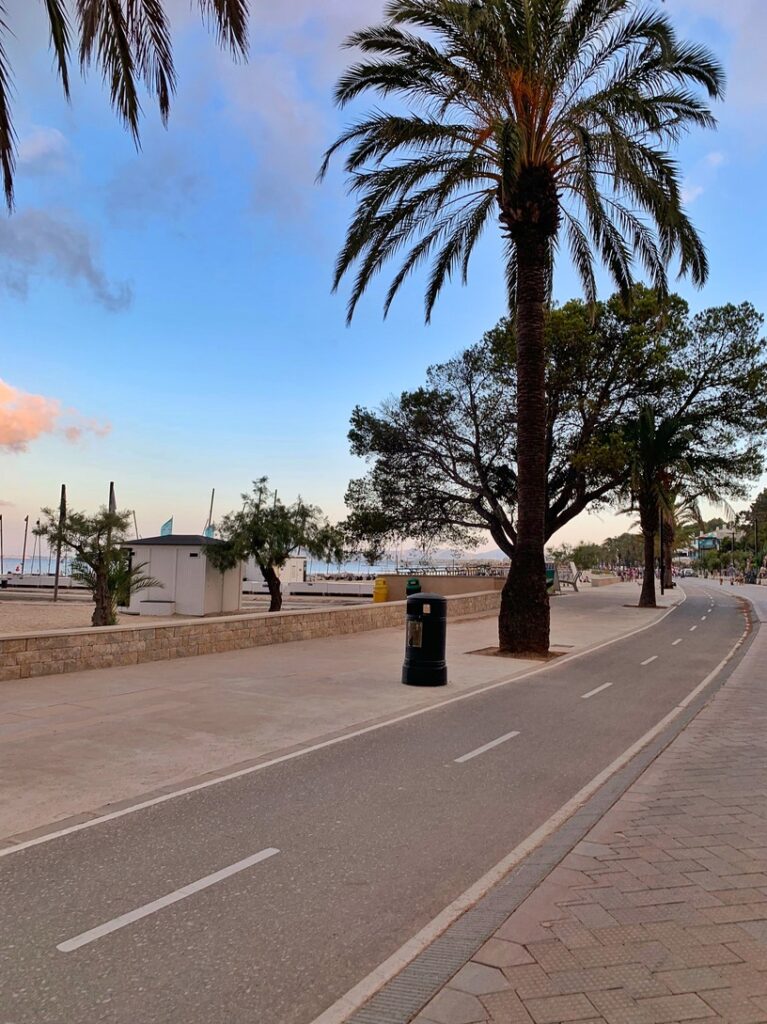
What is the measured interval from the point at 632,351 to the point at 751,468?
8176mm

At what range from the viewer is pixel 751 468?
34.9 m

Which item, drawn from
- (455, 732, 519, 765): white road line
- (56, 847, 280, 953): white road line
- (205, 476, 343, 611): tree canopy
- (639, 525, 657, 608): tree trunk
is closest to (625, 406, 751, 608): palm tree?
(639, 525, 657, 608): tree trunk

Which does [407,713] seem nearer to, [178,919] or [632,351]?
[178,919]

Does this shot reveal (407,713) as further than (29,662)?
No

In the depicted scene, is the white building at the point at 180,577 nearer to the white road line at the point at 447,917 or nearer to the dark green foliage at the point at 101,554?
the dark green foliage at the point at 101,554

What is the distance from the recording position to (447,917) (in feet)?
13.5

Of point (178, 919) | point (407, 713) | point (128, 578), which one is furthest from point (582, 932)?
point (128, 578)

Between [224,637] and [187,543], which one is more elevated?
[187,543]

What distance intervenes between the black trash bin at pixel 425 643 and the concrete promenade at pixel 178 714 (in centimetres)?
28

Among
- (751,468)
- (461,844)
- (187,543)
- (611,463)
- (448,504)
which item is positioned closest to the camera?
(461,844)

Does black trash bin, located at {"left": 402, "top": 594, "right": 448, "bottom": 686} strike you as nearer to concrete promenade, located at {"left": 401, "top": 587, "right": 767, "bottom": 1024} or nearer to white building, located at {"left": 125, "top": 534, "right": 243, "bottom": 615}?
concrete promenade, located at {"left": 401, "top": 587, "right": 767, "bottom": 1024}

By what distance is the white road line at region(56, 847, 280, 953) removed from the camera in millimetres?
3730

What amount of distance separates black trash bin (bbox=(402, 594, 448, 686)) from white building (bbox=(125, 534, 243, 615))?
17.4m

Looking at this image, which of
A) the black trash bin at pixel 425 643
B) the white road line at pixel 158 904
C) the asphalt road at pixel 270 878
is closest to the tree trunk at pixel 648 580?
the black trash bin at pixel 425 643
